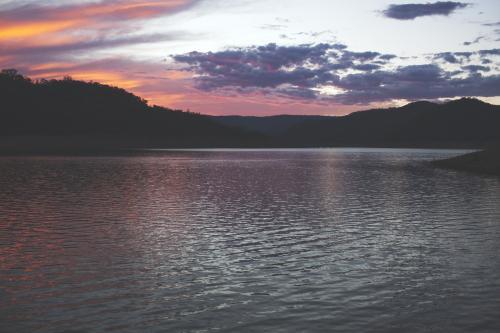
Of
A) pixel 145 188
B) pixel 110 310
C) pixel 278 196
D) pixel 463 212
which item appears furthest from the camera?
A: pixel 145 188

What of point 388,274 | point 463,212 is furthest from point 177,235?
point 463,212

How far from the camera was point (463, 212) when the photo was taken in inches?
1667

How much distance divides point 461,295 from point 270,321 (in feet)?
25.2

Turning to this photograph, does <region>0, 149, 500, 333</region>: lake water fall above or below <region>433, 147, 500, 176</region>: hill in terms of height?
below

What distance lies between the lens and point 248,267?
75.4 ft

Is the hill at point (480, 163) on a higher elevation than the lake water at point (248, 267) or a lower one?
higher

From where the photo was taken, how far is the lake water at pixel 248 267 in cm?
1639

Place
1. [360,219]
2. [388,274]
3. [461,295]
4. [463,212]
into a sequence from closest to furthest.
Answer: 1. [461,295]
2. [388,274]
3. [360,219]
4. [463,212]

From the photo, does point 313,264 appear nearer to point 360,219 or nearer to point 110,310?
point 110,310

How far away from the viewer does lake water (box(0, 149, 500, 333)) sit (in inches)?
645

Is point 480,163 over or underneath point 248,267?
over

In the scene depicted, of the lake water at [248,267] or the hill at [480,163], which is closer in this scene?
the lake water at [248,267]

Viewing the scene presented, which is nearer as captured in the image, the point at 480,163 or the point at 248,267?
the point at 248,267

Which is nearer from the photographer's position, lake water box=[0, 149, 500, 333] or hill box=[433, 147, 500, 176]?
lake water box=[0, 149, 500, 333]
